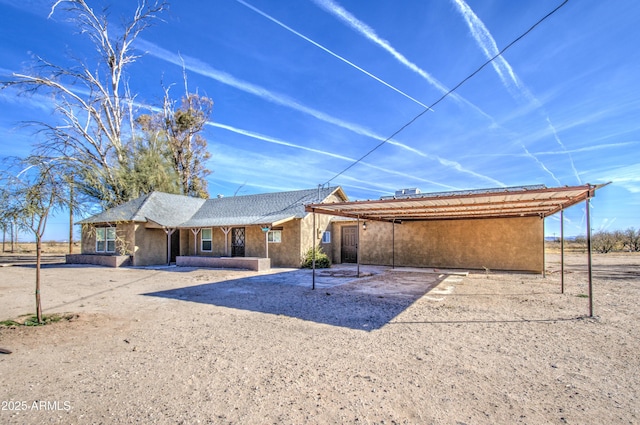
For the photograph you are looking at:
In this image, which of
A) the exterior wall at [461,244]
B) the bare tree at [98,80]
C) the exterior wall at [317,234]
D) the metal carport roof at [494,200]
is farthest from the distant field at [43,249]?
the metal carport roof at [494,200]

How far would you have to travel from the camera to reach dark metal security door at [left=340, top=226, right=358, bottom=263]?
18.8 meters

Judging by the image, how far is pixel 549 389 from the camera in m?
3.28

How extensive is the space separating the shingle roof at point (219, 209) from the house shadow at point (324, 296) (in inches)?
223

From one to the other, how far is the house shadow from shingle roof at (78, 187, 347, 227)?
18.6ft

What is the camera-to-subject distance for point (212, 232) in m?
19.2

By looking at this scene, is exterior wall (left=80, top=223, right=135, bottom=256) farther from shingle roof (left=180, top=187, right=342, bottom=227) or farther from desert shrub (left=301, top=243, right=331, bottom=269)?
desert shrub (left=301, top=243, right=331, bottom=269)

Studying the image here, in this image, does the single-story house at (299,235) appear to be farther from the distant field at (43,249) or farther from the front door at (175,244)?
the distant field at (43,249)

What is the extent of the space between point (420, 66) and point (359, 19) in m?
2.75

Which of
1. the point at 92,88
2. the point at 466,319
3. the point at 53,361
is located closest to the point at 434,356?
the point at 466,319

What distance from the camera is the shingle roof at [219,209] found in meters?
17.9

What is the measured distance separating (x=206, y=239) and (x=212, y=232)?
646mm

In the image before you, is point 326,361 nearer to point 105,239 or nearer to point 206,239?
point 206,239

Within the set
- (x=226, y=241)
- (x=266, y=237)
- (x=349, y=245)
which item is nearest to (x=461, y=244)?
(x=349, y=245)

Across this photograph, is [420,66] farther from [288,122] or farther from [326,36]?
[288,122]
